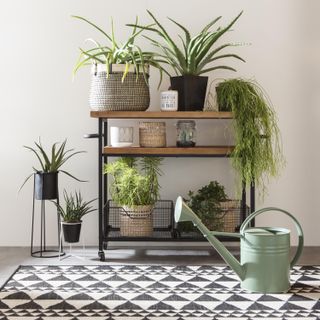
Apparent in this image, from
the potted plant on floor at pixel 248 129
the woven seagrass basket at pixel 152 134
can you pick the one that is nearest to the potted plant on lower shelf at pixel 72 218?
the woven seagrass basket at pixel 152 134

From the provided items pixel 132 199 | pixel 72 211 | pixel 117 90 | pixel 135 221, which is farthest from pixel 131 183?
pixel 117 90

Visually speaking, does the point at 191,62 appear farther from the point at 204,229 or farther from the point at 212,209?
the point at 204,229

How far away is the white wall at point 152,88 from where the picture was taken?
131 inches

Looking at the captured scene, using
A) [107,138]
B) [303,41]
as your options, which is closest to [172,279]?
[107,138]

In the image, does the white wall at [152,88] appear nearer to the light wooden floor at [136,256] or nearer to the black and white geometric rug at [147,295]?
the light wooden floor at [136,256]

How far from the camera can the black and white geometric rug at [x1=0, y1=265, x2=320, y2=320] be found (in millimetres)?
2182

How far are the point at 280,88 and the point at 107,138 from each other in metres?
1.03

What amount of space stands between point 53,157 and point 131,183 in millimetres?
435

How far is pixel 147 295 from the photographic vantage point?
2.39 meters

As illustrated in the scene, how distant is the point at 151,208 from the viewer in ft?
10.1

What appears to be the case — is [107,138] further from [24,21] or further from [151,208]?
[24,21]

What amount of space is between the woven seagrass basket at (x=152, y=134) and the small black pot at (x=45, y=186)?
0.51 m

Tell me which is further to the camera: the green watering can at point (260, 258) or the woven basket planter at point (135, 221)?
the woven basket planter at point (135, 221)

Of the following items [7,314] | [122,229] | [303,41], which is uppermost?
[303,41]
